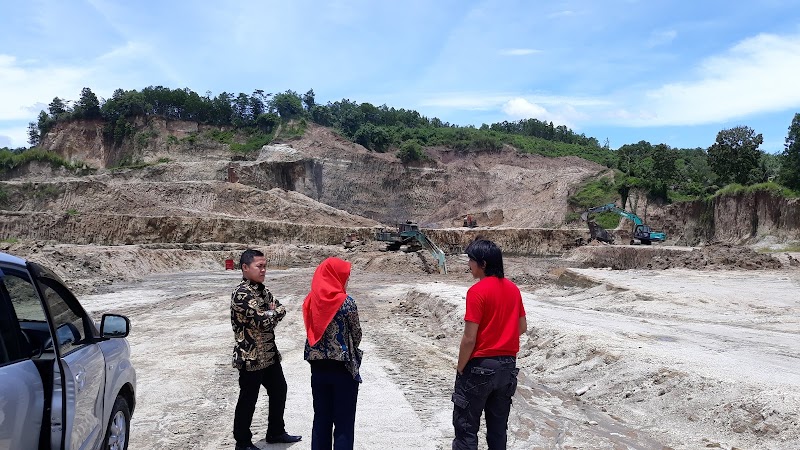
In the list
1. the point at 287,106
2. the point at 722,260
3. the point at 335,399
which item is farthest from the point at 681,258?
the point at 287,106

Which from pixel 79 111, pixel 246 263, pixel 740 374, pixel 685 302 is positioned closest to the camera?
pixel 246 263

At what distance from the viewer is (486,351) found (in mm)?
4086

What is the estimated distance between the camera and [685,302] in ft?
50.1

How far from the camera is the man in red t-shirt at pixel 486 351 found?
13.4 feet

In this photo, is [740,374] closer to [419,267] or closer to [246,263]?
[246,263]

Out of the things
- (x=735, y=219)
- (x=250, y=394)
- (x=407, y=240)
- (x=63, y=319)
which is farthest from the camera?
(x=735, y=219)

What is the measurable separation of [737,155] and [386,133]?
4165 cm

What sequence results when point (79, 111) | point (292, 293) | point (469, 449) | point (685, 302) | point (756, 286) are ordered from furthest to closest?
point (79, 111)
point (292, 293)
point (756, 286)
point (685, 302)
point (469, 449)

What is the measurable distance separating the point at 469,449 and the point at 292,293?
18.4 metres

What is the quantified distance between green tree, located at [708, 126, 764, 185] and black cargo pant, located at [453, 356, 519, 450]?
43.6 m

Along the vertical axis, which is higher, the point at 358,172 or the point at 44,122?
the point at 44,122

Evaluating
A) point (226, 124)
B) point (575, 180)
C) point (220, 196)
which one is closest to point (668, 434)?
point (220, 196)

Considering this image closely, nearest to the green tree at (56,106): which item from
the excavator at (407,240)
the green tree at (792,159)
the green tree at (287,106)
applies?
the green tree at (287,106)

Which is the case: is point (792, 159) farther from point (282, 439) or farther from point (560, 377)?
point (282, 439)
